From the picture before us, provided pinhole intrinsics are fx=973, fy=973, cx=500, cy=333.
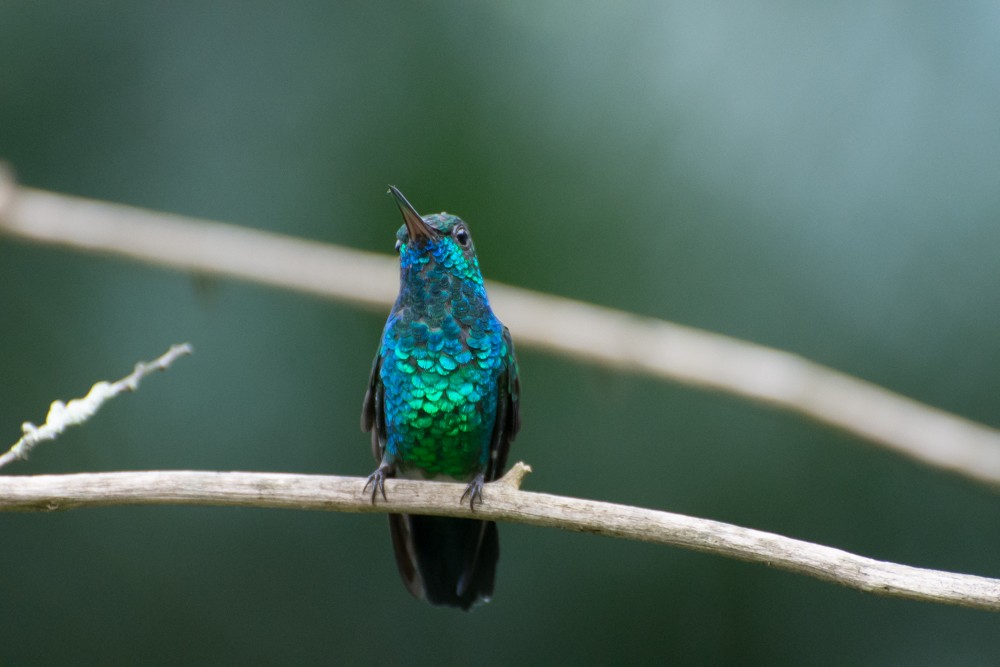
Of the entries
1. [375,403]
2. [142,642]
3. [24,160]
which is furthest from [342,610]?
[24,160]

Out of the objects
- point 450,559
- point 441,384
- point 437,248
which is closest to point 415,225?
point 437,248

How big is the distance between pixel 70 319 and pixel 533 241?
8.09 feet

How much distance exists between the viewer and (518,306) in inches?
167

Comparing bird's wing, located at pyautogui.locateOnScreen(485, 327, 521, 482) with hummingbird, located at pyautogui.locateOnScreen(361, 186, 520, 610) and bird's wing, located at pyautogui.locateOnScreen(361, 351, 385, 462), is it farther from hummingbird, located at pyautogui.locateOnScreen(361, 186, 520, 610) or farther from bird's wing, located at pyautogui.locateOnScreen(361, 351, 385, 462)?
bird's wing, located at pyautogui.locateOnScreen(361, 351, 385, 462)

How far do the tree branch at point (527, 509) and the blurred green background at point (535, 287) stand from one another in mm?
2339

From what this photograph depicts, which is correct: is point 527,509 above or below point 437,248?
below

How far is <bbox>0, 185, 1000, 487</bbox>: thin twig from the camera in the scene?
12.7ft

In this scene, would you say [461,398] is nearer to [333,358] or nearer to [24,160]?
[333,358]

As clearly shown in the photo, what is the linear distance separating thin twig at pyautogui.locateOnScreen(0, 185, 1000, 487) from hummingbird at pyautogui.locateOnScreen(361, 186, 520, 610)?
0.84 meters

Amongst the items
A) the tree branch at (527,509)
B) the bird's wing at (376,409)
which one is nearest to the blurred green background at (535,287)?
the bird's wing at (376,409)

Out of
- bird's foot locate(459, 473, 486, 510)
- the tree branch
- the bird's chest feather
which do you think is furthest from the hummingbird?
the tree branch

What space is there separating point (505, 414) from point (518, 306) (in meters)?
0.96

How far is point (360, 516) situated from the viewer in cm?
500

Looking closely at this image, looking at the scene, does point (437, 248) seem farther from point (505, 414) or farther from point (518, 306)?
point (518, 306)
